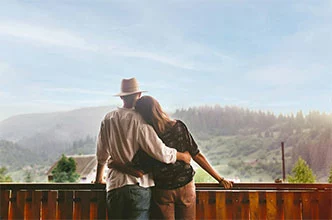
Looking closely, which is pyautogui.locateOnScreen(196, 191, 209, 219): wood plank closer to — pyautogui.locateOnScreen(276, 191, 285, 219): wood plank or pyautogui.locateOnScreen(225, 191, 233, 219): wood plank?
pyautogui.locateOnScreen(225, 191, 233, 219): wood plank

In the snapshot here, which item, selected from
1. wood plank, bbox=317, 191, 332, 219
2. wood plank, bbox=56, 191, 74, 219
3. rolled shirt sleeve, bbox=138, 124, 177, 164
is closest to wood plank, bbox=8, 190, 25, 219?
wood plank, bbox=56, 191, 74, 219

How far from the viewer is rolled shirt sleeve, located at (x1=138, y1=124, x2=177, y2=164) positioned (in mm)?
2668

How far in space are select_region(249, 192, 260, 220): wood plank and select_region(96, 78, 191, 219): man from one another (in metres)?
0.53

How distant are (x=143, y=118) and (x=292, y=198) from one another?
3.77ft

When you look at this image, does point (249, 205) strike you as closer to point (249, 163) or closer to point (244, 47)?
point (249, 163)

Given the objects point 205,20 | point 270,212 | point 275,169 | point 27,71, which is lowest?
point 270,212

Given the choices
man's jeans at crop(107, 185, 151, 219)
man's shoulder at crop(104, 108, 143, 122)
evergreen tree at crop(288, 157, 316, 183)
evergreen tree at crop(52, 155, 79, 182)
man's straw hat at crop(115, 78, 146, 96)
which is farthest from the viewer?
evergreen tree at crop(52, 155, 79, 182)

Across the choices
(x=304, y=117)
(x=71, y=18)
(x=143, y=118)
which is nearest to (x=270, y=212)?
(x=304, y=117)

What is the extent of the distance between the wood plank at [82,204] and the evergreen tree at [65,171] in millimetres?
339

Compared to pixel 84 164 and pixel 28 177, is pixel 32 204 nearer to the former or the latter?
pixel 28 177

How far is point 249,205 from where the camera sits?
291 centimetres

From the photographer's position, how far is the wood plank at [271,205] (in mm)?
2889

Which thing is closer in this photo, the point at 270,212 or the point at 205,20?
the point at 270,212

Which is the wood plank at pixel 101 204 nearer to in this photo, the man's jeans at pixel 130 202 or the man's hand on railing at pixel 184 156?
the man's jeans at pixel 130 202
